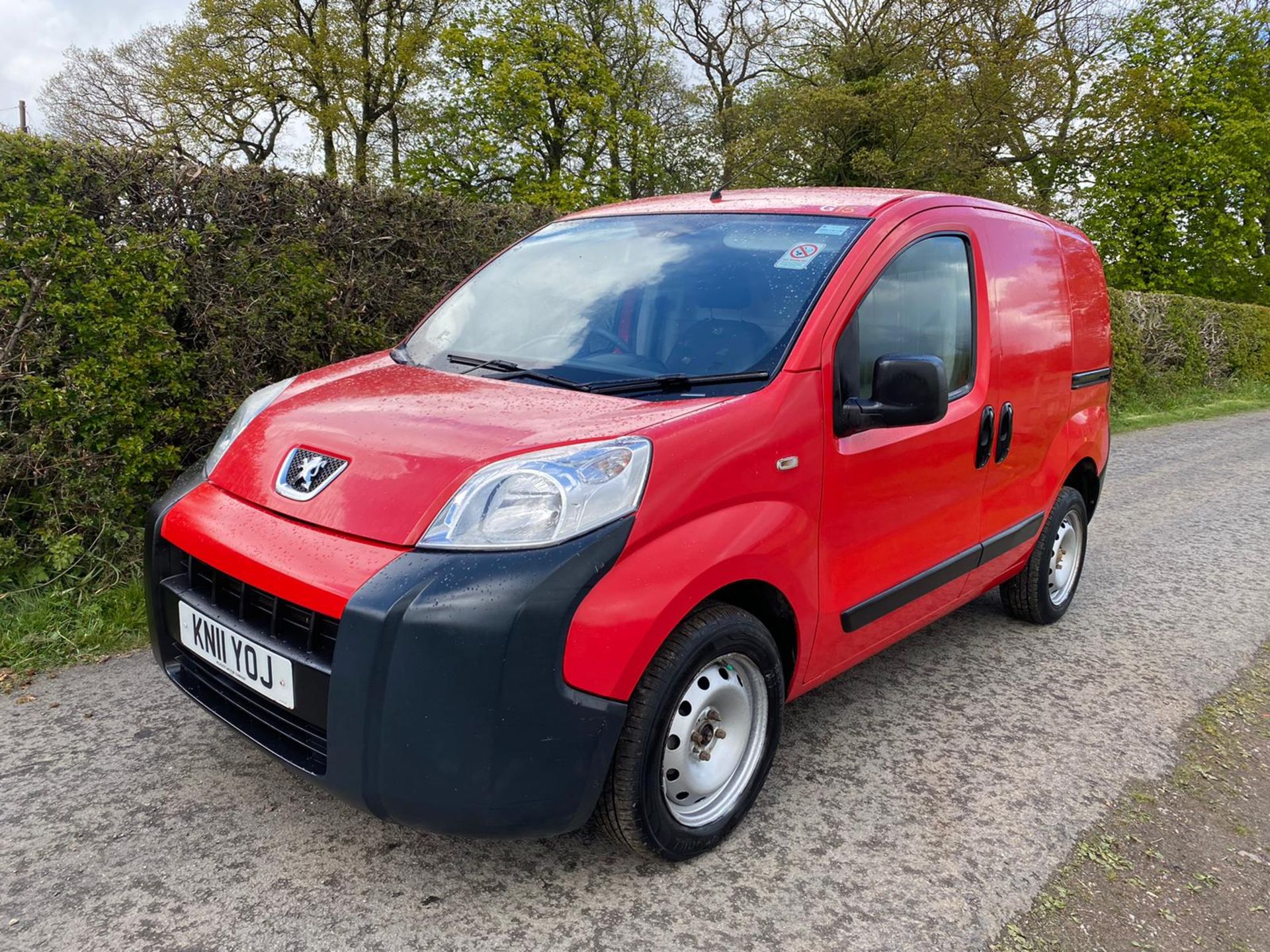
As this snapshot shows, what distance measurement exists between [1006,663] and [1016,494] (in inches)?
30.1

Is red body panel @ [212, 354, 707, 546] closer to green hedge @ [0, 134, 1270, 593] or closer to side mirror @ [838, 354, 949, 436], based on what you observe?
side mirror @ [838, 354, 949, 436]

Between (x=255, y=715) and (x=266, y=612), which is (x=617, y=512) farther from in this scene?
(x=255, y=715)

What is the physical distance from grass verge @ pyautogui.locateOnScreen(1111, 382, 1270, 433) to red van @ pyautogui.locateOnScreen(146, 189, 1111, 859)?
9.88 metres

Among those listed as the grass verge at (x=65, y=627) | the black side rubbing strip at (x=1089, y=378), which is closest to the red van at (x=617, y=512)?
the black side rubbing strip at (x=1089, y=378)

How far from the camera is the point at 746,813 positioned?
2568mm

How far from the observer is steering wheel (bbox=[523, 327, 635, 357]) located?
8.80ft

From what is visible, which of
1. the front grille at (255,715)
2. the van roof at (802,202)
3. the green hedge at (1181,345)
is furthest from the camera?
the green hedge at (1181,345)

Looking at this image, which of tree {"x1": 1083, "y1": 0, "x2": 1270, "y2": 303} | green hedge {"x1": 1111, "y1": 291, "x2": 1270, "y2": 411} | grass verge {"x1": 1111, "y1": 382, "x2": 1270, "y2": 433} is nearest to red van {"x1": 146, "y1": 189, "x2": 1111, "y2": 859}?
grass verge {"x1": 1111, "y1": 382, "x2": 1270, "y2": 433}

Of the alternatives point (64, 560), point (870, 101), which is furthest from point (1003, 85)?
point (64, 560)

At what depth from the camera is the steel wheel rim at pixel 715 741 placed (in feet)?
7.47

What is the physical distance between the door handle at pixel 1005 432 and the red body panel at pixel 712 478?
50 millimetres

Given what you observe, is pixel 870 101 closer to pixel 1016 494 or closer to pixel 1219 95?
pixel 1219 95

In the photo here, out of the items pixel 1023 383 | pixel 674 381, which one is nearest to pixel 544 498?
pixel 674 381

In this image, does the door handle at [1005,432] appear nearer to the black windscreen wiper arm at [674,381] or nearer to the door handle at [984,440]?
the door handle at [984,440]
